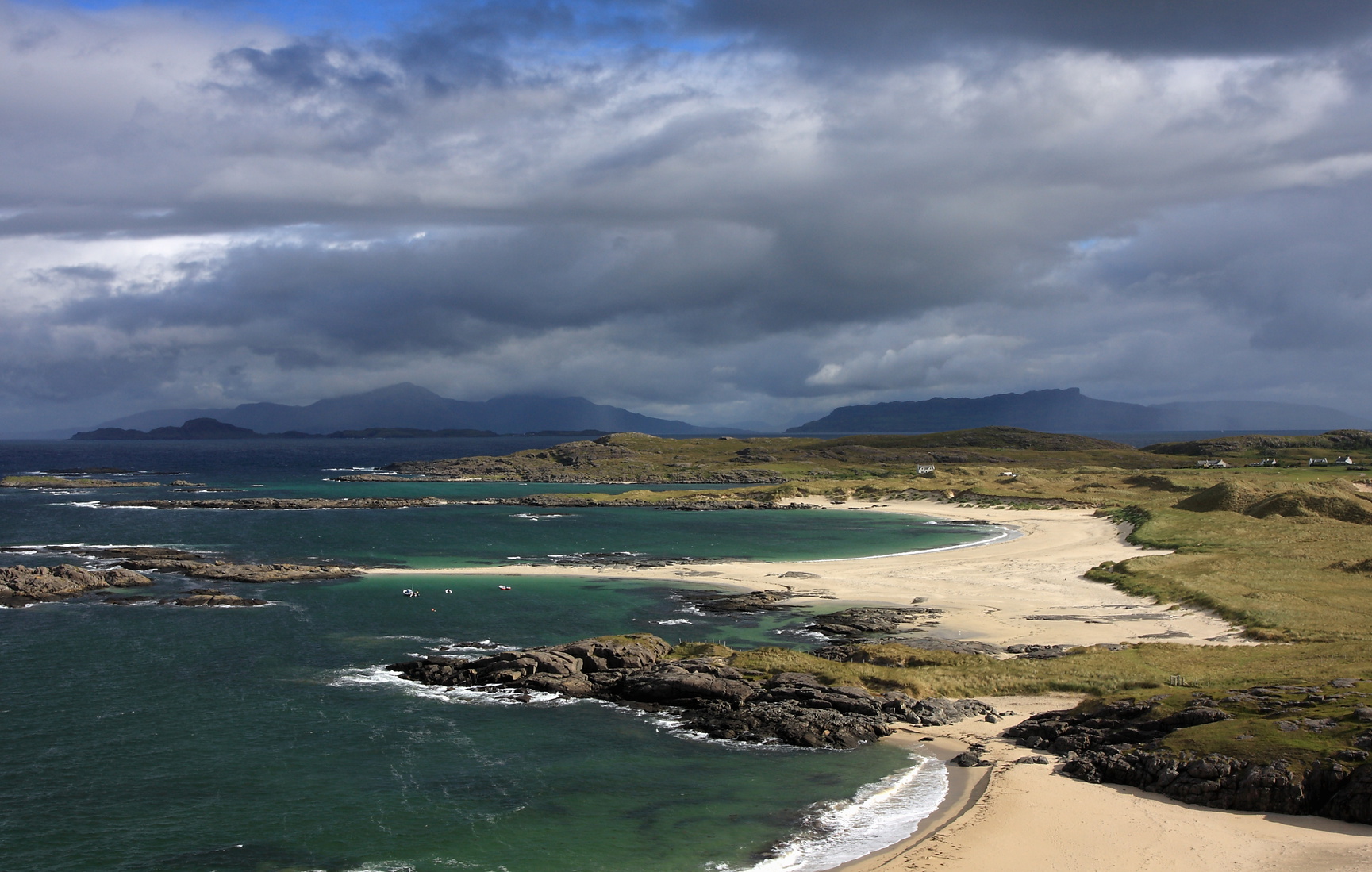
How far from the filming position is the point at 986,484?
447 feet

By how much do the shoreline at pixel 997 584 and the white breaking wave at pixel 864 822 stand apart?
18.3m

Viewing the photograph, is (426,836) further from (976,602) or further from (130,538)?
(130,538)

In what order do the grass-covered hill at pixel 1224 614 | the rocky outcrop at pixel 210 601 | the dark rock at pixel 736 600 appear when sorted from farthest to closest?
the rocky outcrop at pixel 210 601 < the dark rock at pixel 736 600 < the grass-covered hill at pixel 1224 614

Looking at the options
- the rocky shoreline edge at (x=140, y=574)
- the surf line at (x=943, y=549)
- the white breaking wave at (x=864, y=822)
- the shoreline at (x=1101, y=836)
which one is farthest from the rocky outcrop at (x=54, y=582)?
the shoreline at (x=1101, y=836)

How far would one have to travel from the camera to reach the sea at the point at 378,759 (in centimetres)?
2208

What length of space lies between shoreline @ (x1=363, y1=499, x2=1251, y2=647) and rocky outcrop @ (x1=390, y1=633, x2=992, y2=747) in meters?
13.4

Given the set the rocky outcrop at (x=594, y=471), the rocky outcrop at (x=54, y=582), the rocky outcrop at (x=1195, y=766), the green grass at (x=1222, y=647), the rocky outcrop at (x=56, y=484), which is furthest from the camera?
the rocky outcrop at (x=594, y=471)

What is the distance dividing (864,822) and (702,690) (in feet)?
37.4

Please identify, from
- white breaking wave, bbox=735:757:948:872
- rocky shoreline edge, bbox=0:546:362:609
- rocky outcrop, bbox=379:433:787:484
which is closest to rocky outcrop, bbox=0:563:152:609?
rocky shoreline edge, bbox=0:546:362:609

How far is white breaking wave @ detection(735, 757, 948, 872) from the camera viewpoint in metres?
21.1

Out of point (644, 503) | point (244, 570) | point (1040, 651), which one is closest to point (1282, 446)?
point (644, 503)

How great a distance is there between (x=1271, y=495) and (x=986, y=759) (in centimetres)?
7272

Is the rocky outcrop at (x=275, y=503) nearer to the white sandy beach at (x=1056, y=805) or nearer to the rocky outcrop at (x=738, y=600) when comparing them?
the rocky outcrop at (x=738, y=600)

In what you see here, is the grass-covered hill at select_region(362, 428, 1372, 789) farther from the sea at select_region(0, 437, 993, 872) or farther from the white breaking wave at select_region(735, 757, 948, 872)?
the sea at select_region(0, 437, 993, 872)
